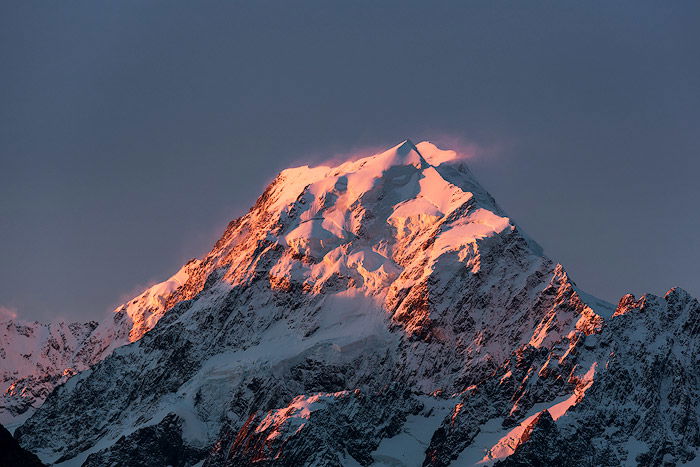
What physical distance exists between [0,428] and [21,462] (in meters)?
4.19

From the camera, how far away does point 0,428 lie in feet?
490

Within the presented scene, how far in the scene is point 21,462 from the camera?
148875 millimetres
